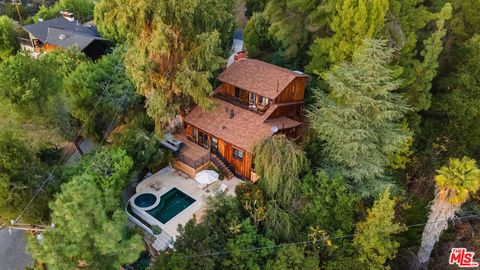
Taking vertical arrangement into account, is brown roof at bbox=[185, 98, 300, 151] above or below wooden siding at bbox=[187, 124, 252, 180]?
above

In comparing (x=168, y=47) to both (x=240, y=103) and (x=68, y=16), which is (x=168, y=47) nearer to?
(x=240, y=103)

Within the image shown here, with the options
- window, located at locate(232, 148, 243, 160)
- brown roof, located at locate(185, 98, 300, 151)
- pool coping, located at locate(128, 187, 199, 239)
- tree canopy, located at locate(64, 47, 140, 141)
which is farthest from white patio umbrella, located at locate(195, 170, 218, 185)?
tree canopy, located at locate(64, 47, 140, 141)

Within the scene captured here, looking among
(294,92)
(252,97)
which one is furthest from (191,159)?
(294,92)

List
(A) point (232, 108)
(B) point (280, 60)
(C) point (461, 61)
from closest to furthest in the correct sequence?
1. (A) point (232, 108)
2. (C) point (461, 61)
3. (B) point (280, 60)

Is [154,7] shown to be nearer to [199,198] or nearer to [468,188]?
[199,198]

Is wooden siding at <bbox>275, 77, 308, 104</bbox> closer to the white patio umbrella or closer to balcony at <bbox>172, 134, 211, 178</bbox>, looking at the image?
balcony at <bbox>172, 134, 211, 178</bbox>

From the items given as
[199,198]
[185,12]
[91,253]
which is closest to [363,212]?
[199,198]
